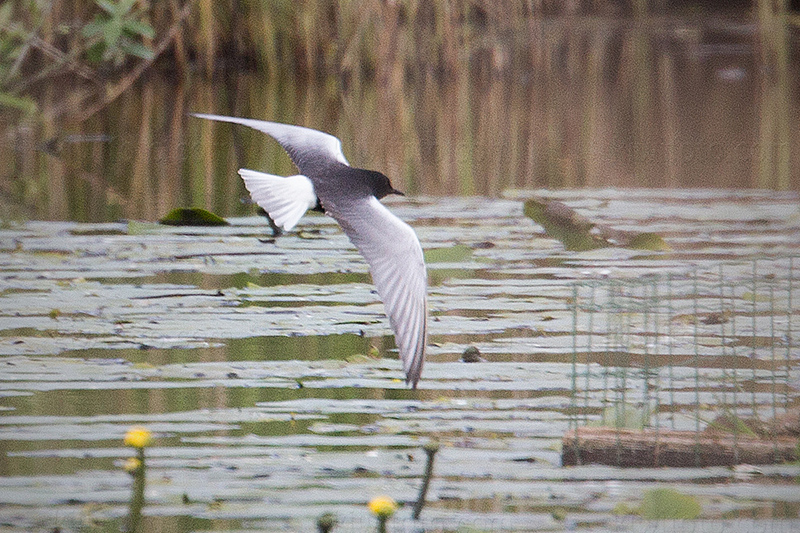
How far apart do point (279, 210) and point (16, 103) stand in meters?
4.94

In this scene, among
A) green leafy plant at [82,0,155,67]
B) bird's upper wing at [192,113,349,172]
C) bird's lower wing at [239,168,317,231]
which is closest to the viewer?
bird's lower wing at [239,168,317,231]

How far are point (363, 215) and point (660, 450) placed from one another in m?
1.08

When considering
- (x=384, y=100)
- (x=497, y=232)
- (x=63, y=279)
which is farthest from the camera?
(x=384, y=100)

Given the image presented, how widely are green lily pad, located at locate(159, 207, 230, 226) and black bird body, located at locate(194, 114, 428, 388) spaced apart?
1.40m

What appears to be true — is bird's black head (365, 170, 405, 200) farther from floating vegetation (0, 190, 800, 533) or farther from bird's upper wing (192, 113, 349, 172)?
floating vegetation (0, 190, 800, 533)

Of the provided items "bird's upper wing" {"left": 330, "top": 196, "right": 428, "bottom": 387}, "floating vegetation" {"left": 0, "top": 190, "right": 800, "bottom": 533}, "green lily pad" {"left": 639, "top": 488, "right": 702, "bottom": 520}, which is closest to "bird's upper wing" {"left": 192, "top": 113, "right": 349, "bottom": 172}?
"bird's upper wing" {"left": 330, "top": 196, "right": 428, "bottom": 387}

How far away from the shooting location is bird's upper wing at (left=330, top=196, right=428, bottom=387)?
3.19m

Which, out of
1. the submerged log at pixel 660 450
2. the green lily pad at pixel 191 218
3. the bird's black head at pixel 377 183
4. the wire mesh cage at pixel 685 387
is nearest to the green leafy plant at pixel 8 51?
the green lily pad at pixel 191 218

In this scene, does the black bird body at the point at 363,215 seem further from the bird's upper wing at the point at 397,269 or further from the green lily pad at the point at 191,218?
the green lily pad at the point at 191,218

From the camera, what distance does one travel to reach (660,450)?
2.98m

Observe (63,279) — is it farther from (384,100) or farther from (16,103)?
(384,100)

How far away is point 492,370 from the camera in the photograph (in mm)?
3645

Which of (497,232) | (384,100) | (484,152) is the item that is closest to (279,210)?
(497,232)

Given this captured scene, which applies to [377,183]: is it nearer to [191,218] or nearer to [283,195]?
[283,195]
